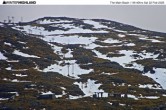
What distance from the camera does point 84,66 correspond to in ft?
272

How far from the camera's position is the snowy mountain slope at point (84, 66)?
64.1m

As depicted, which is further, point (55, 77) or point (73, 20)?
point (73, 20)

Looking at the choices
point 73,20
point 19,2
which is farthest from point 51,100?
point 73,20

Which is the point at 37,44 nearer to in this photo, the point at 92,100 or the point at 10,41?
the point at 10,41

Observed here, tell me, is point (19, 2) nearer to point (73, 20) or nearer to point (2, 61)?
point (2, 61)

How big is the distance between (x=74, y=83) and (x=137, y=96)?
13468 millimetres

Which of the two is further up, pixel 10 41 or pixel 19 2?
pixel 19 2

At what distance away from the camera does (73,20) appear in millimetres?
163875

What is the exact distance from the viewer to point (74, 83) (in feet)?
228

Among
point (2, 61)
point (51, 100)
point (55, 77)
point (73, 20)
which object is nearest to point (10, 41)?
point (2, 61)

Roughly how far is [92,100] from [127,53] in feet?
137

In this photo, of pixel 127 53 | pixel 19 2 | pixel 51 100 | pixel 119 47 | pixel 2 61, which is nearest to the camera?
pixel 19 2

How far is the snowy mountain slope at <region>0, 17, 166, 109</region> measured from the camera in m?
64.1

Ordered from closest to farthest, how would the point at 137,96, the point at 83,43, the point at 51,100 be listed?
the point at 51,100
the point at 137,96
the point at 83,43
